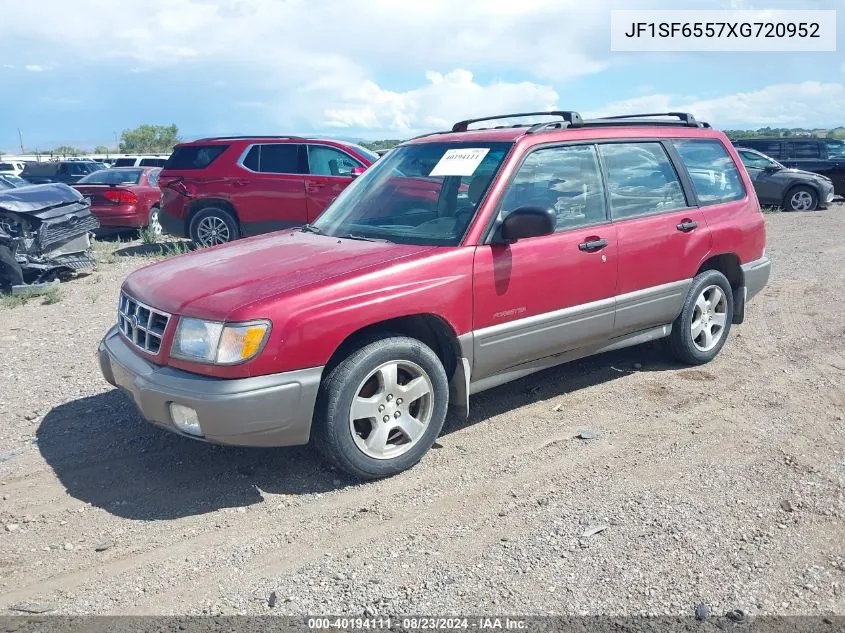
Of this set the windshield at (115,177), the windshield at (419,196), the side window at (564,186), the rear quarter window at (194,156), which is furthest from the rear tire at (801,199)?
the windshield at (419,196)

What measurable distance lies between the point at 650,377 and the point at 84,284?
7139 mm

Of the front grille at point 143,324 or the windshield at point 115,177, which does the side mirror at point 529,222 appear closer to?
the front grille at point 143,324

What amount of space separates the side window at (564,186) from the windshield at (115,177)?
11.4 meters

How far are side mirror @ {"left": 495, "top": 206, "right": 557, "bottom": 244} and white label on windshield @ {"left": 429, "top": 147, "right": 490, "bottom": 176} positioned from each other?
0.55 metres

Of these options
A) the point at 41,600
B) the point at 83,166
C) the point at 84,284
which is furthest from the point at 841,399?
the point at 83,166

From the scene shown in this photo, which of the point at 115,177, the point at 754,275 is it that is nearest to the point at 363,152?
the point at 115,177

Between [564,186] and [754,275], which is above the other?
[564,186]

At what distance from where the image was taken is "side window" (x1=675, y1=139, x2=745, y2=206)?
571 centimetres

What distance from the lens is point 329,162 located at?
1120cm

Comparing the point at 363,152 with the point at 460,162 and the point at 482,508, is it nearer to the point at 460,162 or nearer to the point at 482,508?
the point at 460,162

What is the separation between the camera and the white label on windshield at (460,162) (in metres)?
4.65

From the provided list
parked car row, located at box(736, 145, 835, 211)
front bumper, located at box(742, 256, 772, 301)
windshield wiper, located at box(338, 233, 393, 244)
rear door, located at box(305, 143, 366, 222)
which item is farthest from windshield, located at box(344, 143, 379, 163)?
parked car row, located at box(736, 145, 835, 211)

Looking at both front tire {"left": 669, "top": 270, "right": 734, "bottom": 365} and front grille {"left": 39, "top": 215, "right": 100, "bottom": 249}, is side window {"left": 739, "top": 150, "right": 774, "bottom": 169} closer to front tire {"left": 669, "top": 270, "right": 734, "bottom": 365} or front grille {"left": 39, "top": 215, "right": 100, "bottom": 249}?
front tire {"left": 669, "top": 270, "right": 734, "bottom": 365}

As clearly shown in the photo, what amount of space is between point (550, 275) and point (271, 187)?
292 inches
